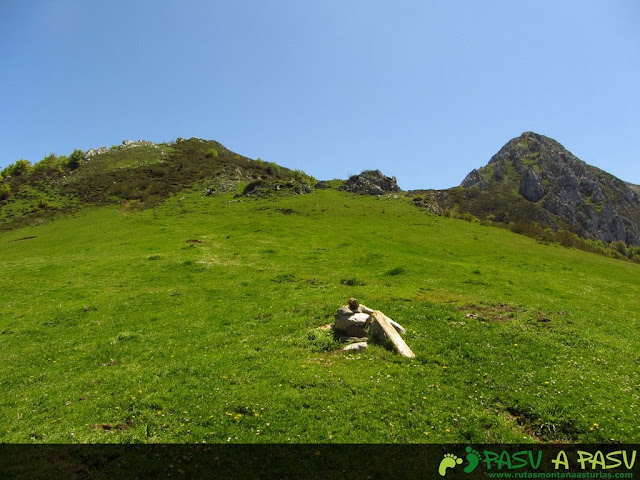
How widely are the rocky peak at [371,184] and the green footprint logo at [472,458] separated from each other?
9927cm

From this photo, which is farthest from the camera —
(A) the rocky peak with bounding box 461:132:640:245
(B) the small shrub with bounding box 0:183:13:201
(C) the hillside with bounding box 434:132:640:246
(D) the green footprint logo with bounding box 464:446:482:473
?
(A) the rocky peak with bounding box 461:132:640:245

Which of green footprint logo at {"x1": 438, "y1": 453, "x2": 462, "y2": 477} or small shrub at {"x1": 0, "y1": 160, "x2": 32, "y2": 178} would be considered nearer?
green footprint logo at {"x1": 438, "y1": 453, "x2": 462, "y2": 477}

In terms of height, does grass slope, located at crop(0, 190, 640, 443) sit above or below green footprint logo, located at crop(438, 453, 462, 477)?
above

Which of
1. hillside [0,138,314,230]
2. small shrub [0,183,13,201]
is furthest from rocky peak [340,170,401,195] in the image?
small shrub [0,183,13,201]

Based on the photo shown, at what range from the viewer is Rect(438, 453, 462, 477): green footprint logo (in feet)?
33.5

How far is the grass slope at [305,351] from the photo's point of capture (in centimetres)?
1241

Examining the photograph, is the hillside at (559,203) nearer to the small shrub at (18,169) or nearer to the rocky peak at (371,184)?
the rocky peak at (371,184)

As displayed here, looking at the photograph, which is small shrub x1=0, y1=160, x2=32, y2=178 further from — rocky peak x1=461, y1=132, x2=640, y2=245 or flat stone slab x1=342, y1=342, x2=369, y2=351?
rocky peak x1=461, y1=132, x2=640, y2=245

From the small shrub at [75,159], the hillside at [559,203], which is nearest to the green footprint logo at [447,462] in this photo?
the small shrub at [75,159]

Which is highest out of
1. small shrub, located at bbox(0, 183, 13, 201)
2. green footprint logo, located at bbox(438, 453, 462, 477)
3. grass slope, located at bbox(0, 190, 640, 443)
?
small shrub, located at bbox(0, 183, 13, 201)

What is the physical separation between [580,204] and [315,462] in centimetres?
21413

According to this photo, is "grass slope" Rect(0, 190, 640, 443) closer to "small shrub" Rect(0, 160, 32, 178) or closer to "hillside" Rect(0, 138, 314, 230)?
"hillside" Rect(0, 138, 314, 230)

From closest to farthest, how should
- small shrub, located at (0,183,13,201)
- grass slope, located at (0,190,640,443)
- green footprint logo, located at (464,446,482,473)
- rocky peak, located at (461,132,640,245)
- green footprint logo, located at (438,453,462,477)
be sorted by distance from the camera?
green footprint logo, located at (438,453,462,477)
green footprint logo, located at (464,446,482,473)
grass slope, located at (0,190,640,443)
small shrub, located at (0,183,13,201)
rocky peak, located at (461,132,640,245)

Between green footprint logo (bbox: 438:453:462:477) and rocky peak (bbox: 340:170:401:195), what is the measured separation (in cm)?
9959
